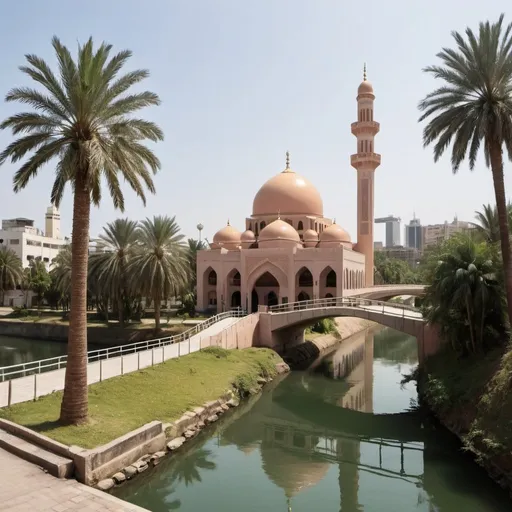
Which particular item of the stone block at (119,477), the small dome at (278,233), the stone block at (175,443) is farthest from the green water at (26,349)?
the stone block at (119,477)

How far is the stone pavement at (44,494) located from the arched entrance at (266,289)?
34.9 meters

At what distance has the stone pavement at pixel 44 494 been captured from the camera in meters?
9.78

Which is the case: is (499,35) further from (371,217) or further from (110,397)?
(371,217)

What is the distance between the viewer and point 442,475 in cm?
1473

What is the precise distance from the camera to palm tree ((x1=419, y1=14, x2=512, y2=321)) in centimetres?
1691

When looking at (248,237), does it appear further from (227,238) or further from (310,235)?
(310,235)

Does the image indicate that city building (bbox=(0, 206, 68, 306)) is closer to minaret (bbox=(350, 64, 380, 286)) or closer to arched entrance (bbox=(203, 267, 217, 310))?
arched entrance (bbox=(203, 267, 217, 310))

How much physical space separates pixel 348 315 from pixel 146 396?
16999 millimetres

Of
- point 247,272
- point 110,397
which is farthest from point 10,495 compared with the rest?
point 247,272

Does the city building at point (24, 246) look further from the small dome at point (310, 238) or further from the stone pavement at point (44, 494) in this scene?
the stone pavement at point (44, 494)

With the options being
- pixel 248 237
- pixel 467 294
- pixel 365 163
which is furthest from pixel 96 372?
pixel 365 163

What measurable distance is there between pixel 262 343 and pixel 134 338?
11055 mm

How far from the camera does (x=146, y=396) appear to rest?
17547mm

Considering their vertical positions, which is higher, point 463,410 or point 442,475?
point 463,410
